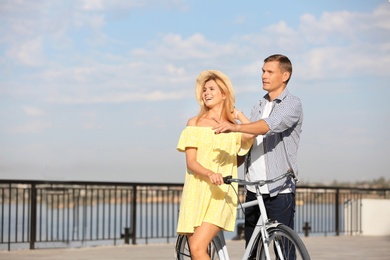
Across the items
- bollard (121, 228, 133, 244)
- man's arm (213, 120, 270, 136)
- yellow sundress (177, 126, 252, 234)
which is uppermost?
man's arm (213, 120, 270, 136)

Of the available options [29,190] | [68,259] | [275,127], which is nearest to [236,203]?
[275,127]

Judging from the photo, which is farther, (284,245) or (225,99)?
(225,99)

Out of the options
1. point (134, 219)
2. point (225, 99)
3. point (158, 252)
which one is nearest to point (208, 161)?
point (225, 99)

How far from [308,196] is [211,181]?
12.4 metres

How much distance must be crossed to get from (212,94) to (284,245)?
898 millimetres

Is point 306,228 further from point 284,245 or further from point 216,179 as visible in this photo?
point 216,179

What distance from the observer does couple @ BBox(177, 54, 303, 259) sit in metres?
4.71

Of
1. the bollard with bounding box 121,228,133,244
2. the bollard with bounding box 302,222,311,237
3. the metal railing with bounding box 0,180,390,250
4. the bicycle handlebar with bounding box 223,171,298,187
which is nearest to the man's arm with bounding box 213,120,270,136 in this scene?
the bicycle handlebar with bounding box 223,171,298,187

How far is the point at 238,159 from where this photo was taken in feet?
16.4

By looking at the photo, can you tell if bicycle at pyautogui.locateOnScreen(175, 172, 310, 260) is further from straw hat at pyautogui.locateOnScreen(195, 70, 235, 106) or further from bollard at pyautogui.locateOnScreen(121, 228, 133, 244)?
bollard at pyautogui.locateOnScreen(121, 228, 133, 244)

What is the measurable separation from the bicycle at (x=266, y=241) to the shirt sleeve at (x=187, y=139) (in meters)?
0.30

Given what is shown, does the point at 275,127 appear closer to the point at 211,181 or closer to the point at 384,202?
the point at 211,181

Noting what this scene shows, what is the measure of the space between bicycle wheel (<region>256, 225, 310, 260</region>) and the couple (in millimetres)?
237

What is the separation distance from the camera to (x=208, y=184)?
476cm
